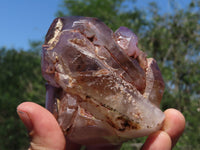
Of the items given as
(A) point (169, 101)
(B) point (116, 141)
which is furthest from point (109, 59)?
(A) point (169, 101)

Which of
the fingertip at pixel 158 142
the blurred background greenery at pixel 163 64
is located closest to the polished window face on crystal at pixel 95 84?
the fingertip at pixel 158 142

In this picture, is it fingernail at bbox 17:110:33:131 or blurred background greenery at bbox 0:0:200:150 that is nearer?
fingernail at bbox 17:110:33:131

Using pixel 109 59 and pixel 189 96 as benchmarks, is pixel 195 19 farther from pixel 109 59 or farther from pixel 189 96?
pixel 109 59

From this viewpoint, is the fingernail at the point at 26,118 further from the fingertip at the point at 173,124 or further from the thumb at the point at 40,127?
the fingertip at the point at 173,124

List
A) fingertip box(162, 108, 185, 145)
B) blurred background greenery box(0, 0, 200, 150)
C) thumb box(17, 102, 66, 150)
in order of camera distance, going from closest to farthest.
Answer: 1. thumb box(17, 102, 66, 150)
2. fingertip box(162, 108, 185, 145)
3. blurred background greenery box(0, 0, 200, 150)

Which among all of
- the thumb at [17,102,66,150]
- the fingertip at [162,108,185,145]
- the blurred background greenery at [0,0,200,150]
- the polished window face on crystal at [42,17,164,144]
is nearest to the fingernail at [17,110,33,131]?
the thumb at [17,102,66,150]

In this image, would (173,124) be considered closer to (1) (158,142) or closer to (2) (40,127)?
(1) (158,142)

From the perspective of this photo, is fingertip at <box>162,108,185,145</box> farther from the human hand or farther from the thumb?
the thumb
